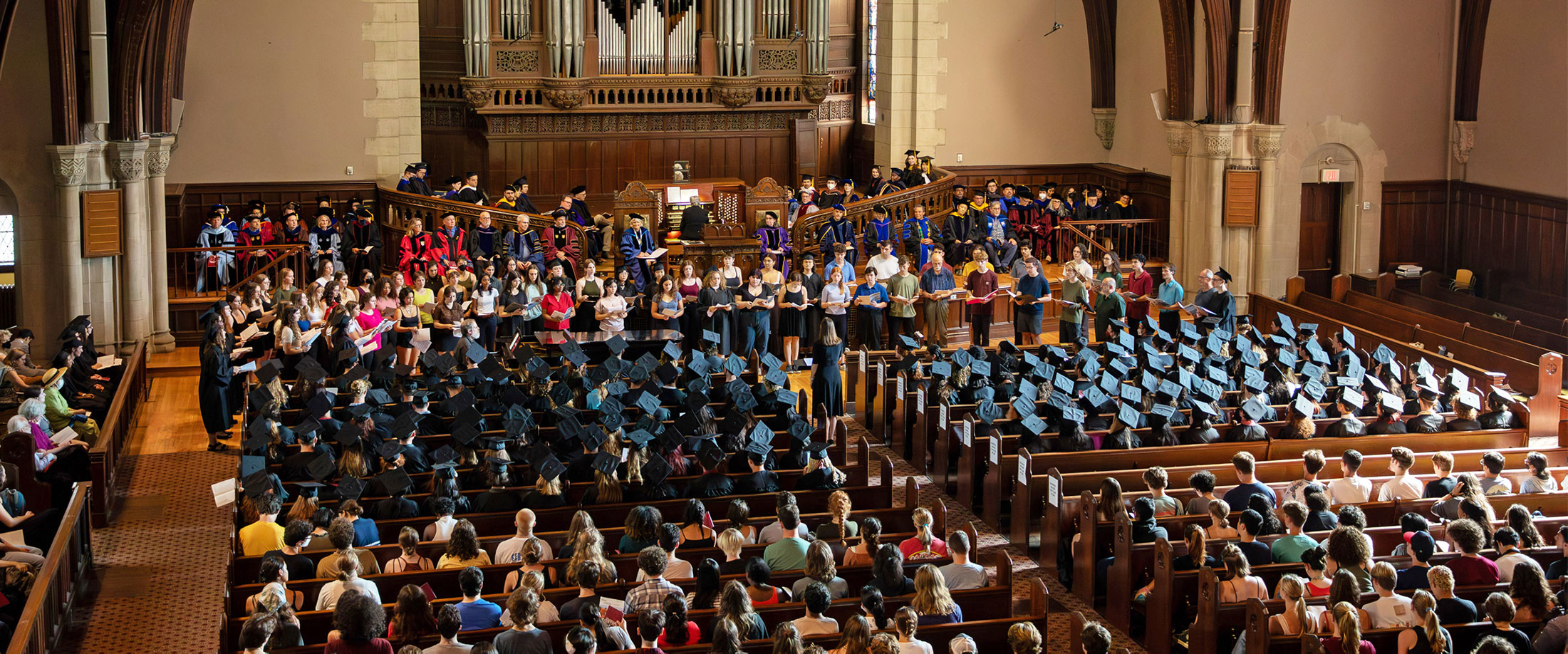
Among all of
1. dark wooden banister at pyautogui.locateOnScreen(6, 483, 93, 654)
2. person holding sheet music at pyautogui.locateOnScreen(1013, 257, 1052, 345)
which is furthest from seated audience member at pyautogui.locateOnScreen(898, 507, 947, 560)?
person holding sheet music at pyautogui.locateOnScreen(1013, 257, 1052, 345)

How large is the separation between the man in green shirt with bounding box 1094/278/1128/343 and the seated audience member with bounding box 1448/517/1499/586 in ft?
24.4

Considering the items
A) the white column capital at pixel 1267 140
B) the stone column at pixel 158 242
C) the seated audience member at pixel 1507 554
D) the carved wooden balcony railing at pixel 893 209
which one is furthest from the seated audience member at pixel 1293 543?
the stone column at pixel 158 242

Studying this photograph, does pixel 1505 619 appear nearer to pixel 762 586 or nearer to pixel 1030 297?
pixel 762 586

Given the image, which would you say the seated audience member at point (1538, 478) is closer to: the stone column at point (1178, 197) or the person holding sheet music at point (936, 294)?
the person holding sheet music at point (936, 294)

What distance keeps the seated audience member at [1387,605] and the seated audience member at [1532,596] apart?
1.66 ft

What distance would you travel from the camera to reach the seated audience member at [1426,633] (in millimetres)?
7352

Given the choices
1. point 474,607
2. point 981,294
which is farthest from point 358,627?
point 981,294

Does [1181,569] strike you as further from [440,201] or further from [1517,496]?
[440,201]

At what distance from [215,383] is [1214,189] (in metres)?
12.1

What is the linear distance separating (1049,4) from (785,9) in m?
3.90

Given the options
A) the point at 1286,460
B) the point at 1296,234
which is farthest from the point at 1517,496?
the point at 1296,234

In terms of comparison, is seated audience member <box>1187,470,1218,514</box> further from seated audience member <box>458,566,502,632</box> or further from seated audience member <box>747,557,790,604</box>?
seated audience member <box>458,566,502,632</box>

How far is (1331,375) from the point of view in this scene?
1369 cm

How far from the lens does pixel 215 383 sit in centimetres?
1359
